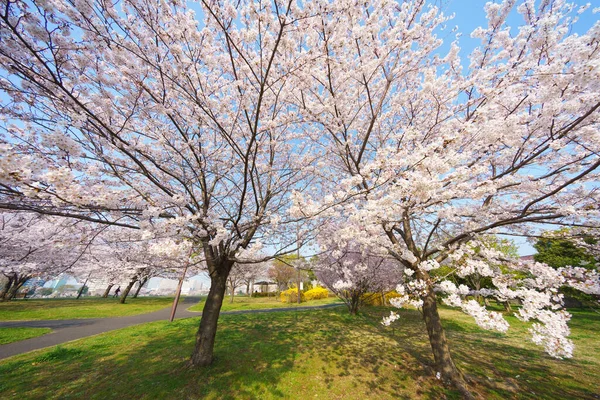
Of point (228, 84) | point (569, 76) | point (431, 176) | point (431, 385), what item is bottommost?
point (431, 385)

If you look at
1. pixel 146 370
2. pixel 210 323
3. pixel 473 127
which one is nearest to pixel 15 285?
pixel 146 370

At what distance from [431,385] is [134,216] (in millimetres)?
6904

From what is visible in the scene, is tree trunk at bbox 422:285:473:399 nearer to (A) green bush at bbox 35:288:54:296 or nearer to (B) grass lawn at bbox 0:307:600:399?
(B) grass lawn at bbox 0:307:600:399

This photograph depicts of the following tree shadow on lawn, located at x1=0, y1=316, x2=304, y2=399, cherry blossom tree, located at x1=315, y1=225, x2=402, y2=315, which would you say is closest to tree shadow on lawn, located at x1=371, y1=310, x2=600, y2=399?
cherry blossom tree, located at x1=315, y1=225, x2=402, y2=315

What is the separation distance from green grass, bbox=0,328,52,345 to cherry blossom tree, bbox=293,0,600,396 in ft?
36.1

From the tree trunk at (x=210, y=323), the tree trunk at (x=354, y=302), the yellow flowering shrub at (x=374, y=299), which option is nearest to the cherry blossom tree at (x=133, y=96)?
the tree trunk at (x=210, y=323)

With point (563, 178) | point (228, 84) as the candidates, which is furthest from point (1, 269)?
point (563, 178)

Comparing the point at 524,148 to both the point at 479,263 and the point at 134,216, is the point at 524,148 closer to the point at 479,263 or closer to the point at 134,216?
the point at 479,263

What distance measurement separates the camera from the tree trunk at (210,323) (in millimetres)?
5172

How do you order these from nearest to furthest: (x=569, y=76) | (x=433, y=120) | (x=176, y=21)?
(x=569, y=76), (x=176, y=21), (x=433, y=120)

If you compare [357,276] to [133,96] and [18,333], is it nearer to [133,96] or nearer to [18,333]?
[133,96]

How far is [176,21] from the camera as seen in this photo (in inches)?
140

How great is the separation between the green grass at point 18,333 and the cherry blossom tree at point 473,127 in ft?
36.1

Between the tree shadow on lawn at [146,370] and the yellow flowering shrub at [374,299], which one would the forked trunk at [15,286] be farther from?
the yellow flowering shrub at [374,299]
